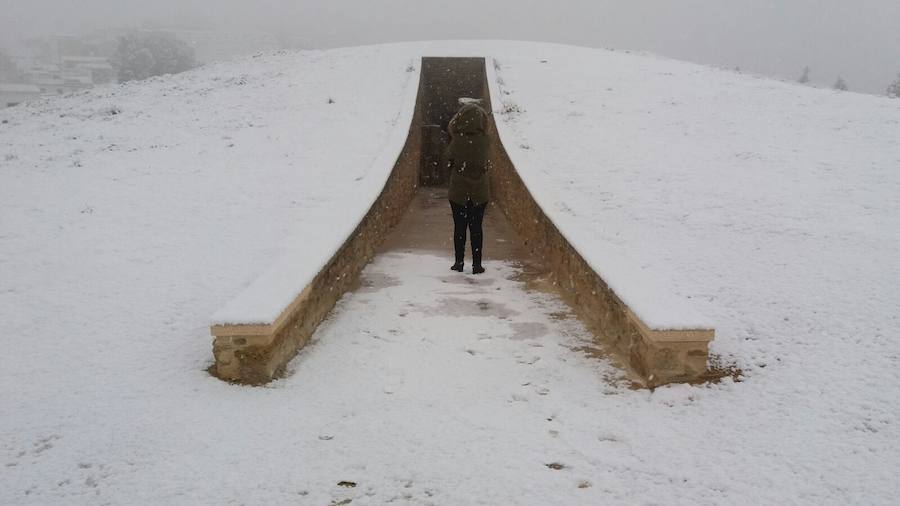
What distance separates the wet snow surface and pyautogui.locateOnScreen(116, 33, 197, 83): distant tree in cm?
5020

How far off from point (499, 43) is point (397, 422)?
68.6 ft

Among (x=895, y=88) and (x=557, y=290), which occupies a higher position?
(x=895, y=88)

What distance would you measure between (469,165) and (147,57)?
57904 mm

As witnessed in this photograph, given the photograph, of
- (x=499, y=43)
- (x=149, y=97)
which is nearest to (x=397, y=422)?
(x=149, y=97)

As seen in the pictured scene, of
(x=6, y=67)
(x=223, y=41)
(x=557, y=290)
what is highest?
(x=223, y=41)

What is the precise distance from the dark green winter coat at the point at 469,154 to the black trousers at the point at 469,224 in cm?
9

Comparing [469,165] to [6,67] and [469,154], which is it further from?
[6,67]

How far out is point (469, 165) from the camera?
6156mm

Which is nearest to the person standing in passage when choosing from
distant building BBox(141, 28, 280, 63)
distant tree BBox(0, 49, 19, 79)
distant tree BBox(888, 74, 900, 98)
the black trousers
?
the black trousers

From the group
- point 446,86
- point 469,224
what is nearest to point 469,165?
point 469,224

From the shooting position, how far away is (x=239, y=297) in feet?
12.9

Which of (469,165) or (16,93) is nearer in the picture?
(469,165)

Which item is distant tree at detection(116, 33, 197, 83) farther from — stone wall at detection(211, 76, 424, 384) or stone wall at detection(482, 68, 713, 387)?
stone wall at detection(482, 68, 713, 387)

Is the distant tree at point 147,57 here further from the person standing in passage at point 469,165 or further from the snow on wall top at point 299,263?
the person standing in passage at point 469,165
